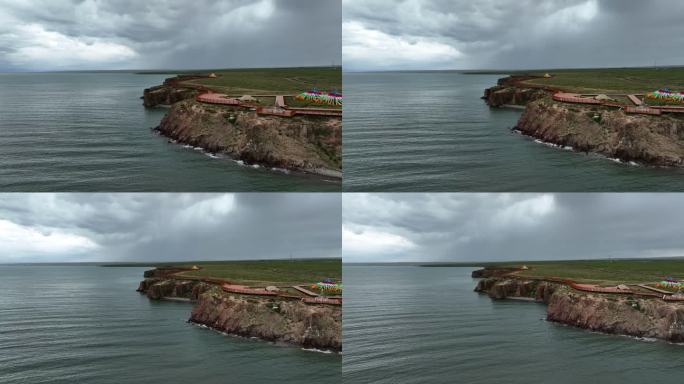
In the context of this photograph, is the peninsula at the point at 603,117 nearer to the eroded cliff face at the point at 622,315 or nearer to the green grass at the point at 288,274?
the eroded cliff face at the point at 622,315

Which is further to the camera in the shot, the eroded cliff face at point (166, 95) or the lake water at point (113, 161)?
the eroded cliff face at point (166, 95)

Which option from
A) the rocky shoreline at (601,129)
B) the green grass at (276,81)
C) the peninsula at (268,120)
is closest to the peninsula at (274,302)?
the peninsula at (268,120)

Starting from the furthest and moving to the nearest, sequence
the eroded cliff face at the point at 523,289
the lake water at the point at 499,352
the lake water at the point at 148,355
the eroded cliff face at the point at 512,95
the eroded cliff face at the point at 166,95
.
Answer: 1. the eroded cliff face at the point at 523,289
2. the eroded cliff face at the point at 166,95
3. the eroded cliff face at the point at 512,95
4. the lake water at the point at 499,352
5. the lake water at the point at 148,355

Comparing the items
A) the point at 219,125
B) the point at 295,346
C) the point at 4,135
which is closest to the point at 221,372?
the point at 295,346

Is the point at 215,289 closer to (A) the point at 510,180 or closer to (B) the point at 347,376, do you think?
(B) the point at 347,376

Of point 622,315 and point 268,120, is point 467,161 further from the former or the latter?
point 622,315

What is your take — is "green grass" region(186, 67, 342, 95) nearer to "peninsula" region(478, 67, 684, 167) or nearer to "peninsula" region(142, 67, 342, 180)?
"peninsula" region(142, 67, 342, 180)
